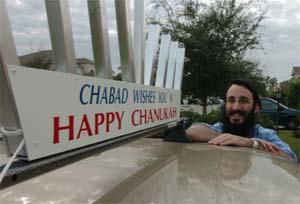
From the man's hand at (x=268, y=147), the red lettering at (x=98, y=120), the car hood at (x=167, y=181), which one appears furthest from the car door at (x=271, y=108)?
the red lettering at (x=98, y=120)

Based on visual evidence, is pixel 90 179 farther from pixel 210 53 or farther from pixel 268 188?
pixel 210 53

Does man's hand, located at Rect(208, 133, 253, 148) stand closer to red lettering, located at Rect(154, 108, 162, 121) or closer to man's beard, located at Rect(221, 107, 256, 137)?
man's beard, located at Rect(221, 107, 256, 137)

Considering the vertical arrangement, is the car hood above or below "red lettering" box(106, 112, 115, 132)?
below

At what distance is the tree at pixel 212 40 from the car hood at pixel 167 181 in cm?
1213

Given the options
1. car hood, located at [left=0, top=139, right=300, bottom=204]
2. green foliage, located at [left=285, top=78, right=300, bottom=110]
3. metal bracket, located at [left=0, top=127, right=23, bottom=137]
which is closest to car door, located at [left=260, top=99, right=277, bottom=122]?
green foliage, located at [left=285, top=78, right=300, bottom=110]

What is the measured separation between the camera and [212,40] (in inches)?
569

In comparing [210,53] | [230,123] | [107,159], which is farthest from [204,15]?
[107,159]

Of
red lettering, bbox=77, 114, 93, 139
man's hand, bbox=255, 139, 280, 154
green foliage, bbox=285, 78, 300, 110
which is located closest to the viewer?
red lettering, bbox=77, 114, 93, 139

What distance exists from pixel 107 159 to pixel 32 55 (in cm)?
71

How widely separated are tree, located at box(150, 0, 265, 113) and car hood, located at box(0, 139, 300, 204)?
1213cm

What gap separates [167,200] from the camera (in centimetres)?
134

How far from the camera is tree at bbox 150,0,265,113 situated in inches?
564

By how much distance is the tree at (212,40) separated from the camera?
564 inches

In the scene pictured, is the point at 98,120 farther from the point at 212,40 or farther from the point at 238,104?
the point at 212,40
